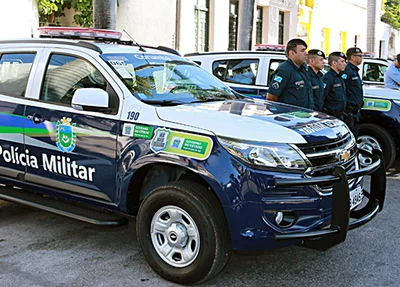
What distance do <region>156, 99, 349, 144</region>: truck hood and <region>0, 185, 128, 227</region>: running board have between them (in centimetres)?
96

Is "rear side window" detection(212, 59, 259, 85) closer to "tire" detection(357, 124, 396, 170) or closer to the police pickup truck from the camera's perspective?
"tire" detection(357, 124, 396, 170)

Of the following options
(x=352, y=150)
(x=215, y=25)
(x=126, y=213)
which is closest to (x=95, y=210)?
(x=126, y=213)

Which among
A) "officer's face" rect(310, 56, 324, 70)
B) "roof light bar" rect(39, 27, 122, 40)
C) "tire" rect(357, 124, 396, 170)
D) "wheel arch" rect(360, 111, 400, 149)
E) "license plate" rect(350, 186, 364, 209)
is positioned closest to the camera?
"license plate" rect(350, 186, 364, 209)

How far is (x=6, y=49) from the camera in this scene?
5289mm

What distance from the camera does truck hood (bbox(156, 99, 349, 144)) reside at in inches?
149

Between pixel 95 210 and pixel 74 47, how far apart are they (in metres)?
1.42

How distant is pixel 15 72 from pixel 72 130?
1110 mm

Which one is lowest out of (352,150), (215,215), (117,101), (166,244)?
(166,244)

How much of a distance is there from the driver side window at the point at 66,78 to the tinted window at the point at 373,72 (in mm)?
6346

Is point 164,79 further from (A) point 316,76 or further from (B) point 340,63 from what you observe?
(B) point 340,63

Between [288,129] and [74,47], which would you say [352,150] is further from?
[74,47]

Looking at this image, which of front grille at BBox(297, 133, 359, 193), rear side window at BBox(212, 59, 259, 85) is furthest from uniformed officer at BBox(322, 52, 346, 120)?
front grille at BBox(297, 133, 359, 193)

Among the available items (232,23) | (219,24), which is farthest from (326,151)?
(232,23)

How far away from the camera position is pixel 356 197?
4285 mm
